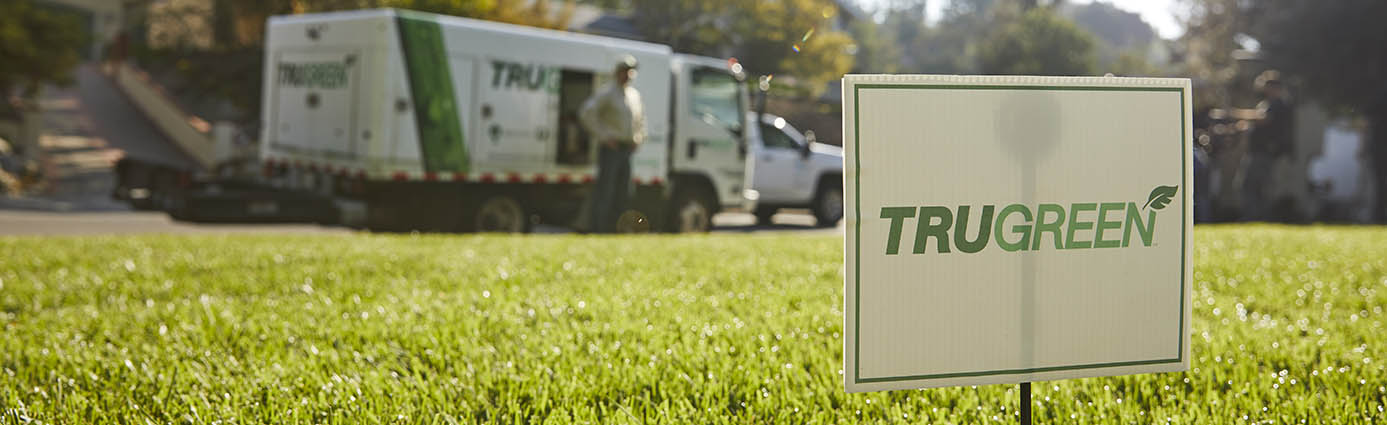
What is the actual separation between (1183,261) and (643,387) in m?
1.62

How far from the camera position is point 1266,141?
36031 millimetres

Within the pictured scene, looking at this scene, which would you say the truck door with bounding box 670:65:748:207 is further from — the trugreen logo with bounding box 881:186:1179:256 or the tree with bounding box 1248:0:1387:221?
the tree with bounding box 1248:0:1387:221

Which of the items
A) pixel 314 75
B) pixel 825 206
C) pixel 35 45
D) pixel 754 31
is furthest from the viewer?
pixel 754 31

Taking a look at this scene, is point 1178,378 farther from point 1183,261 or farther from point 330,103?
point 330,103

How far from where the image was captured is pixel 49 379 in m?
3.67

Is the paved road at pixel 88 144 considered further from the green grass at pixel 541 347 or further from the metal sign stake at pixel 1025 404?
the metal sign stake at pixel 1025 404

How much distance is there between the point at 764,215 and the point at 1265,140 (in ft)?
78.7

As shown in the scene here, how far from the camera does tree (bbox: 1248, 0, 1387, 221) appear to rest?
30516mm

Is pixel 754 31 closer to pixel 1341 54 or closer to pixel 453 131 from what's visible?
pixel 1341 54

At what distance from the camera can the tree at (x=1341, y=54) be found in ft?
100

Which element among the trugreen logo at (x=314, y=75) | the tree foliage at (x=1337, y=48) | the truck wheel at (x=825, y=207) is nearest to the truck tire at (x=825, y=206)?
the truck wheel at (x=825, y=207)

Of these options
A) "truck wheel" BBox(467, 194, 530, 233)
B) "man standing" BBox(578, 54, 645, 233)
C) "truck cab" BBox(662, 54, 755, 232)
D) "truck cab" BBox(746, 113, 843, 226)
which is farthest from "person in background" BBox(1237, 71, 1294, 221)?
"man standing" BBox(578, 54, 645, 233)

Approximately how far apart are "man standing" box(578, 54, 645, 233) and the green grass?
3.99 metres

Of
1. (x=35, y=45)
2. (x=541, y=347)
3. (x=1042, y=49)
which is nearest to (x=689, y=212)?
(x=541, y=347)
